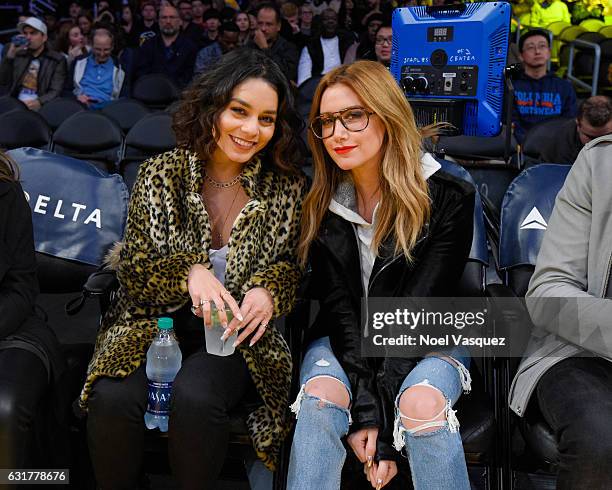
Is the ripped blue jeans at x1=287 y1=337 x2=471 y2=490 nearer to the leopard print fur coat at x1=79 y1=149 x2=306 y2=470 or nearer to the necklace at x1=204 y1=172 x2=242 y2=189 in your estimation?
the leopard print fur coat at x1=79 y1=149 x2=306 y2=470

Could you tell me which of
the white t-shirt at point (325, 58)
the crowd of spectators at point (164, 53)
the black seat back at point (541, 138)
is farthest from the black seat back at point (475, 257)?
the white t-shirt at point (325, 58)

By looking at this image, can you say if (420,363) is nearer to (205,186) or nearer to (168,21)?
(205,186)

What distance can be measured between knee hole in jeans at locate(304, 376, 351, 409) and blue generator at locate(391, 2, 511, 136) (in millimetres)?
1521

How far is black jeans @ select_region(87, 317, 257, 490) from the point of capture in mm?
1982

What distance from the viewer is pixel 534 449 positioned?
78.9 inches

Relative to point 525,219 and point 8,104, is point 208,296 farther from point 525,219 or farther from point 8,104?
point 8,104

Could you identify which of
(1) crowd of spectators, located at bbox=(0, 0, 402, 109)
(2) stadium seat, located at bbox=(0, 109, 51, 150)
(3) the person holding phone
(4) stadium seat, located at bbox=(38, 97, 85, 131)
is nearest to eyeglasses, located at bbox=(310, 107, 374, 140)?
(2) stadium seat, located at bbox=(0, 109, 51, 150)

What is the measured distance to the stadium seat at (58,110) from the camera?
19.0 ft

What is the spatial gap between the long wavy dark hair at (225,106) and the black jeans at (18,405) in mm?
824

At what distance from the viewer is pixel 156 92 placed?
6621 mm

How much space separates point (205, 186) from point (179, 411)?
767 millimetres

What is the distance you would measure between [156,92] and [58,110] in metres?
1.02

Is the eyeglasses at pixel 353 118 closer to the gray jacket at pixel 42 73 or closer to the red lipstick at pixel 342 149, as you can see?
the red lipstick at pixel 342 149

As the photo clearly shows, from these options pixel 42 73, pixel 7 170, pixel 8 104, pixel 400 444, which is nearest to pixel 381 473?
pixel 400 444
